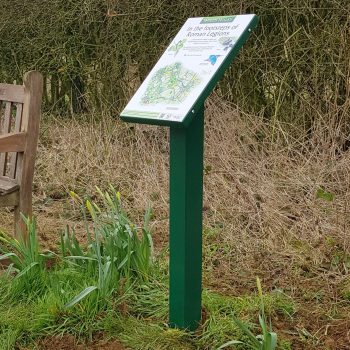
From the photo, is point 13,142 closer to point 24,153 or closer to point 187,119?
→ point 24,153

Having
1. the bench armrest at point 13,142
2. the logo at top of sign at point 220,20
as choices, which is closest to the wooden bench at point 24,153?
the bench armrest at point 13,142

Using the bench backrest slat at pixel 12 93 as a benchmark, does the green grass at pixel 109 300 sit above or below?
below

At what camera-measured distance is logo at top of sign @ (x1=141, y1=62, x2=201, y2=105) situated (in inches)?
110

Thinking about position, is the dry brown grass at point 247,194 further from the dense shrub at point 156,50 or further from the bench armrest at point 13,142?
the bench armrest at point 13,142

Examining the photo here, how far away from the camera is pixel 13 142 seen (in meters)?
3.73

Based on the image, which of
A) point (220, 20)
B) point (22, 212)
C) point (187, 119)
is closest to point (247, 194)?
point (22, 212)

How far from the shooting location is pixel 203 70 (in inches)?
110

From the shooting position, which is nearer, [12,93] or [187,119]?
[187,119]

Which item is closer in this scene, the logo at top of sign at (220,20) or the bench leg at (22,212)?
the logo at top of sign at (220,20)

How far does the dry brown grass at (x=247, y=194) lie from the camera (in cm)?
359

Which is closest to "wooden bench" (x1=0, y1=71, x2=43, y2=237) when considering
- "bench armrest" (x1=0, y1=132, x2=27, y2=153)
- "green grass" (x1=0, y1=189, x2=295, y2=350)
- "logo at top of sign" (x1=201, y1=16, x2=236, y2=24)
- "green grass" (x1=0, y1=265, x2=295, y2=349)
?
"bench armrest" (x1=0, y1=132, x2=27, y2=153)

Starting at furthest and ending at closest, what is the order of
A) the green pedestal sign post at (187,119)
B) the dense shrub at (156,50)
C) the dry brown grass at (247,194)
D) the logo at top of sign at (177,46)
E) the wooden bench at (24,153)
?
1. the dense shrub at (156,50)
2. the wooden bench at (24,153)
3. the dry brown grass at (247,194)
4. the logo at top of sign at (177,46)
5. the green pedestal sign post at (187,119)

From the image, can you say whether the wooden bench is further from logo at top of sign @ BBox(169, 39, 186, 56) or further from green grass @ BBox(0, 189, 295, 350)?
logo at top of sign @ BBox(169, 39, 186, 56)

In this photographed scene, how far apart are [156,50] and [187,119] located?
4.52m
